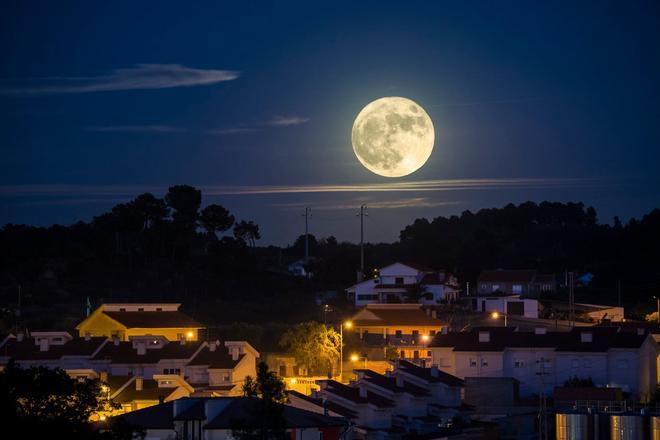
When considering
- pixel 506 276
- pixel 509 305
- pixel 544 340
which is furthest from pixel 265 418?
pixel 506 276

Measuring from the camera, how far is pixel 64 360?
60.1 m

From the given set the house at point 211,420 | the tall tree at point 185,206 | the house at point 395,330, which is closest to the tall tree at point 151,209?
the tall tree at point 185,206

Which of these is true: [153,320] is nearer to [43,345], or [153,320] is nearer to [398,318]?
[43,345]

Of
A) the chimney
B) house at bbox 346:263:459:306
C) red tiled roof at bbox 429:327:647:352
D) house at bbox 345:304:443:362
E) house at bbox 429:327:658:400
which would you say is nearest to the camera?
house at bbox 429:327:658:400

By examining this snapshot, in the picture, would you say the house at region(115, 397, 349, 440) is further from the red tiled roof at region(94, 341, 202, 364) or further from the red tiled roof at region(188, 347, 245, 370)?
the red tiled roof at region(94, 341, 202, 364)

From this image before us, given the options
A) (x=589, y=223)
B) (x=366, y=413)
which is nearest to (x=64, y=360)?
(x=366, y=413)

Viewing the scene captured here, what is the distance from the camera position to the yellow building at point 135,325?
68250 mm

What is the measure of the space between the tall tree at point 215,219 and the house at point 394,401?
37.5 m

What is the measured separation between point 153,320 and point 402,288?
20.8 metres

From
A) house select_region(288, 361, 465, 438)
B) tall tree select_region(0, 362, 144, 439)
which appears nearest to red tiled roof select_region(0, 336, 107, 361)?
house select_region(288, 361, 465, 438)

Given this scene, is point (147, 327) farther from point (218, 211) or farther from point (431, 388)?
point (218, 211)

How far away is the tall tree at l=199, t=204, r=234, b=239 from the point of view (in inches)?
3861

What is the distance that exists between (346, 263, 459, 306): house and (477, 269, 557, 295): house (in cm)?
250

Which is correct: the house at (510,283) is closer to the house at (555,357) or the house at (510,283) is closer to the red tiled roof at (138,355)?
the house at (555,357)
